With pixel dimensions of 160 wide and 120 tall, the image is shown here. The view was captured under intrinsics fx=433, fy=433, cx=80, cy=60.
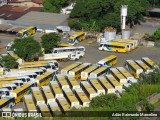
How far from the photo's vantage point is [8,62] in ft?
54.0

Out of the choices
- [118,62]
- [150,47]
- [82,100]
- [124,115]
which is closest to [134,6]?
[150,47]

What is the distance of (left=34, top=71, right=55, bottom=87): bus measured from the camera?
49.5 ft

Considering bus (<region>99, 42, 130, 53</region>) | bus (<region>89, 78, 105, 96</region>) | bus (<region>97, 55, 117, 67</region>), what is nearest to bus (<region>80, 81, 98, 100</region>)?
bus (<region>89, 78, 105, 96</region>)

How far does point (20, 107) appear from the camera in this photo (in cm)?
1371

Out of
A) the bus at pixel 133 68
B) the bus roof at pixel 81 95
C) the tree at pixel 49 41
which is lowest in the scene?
the bus at pixel 133 68

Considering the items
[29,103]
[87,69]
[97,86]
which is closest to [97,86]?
[97,86]

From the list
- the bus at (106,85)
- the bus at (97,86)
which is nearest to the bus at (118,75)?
the bus at (106,85)

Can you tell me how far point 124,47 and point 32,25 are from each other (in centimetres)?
548

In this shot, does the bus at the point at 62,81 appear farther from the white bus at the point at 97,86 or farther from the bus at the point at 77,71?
the white bus at the point at 97,86

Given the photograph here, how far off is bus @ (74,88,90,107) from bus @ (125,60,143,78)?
9.30 feet

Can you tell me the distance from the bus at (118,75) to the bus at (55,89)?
7.34 feet

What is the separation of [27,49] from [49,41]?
1494 millimetres

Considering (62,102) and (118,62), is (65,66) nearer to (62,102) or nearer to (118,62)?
(118,62)

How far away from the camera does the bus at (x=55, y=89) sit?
14.0 meters
